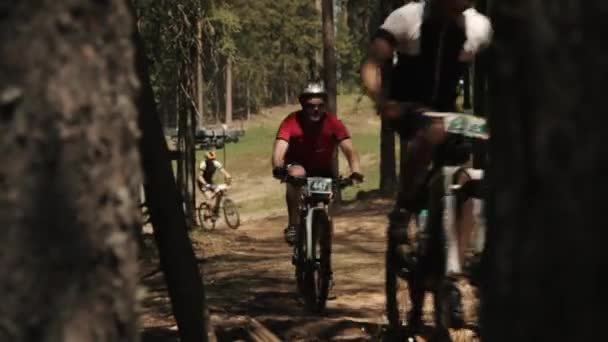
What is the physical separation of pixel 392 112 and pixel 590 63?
364 cm

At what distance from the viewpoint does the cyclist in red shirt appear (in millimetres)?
9375

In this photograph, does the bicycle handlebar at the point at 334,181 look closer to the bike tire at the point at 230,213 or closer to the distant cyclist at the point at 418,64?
the distant cyclist at the point at 418,64

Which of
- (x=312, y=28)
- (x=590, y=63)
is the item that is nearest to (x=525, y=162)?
(x=590, y=63)

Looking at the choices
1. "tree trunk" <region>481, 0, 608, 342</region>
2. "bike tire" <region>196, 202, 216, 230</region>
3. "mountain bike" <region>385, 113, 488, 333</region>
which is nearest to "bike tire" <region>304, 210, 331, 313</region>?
"mountain bike" <region>385, 113, 488, 333</region>

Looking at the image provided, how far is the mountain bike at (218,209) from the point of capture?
28.2 metres

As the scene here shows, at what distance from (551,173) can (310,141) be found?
764cm

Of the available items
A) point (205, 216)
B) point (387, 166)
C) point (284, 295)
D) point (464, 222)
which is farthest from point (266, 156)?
point (464, 222)

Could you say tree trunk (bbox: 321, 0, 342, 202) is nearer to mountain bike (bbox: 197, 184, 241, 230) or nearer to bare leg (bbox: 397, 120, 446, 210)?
mountain bike (bbox: 197, 184, 241, 230)

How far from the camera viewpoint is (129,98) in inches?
97.6

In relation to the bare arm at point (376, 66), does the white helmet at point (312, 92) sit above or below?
below

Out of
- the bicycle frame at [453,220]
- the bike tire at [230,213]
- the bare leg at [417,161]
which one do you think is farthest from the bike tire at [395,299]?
the bike tire at [230,213]

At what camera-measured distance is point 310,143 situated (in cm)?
943

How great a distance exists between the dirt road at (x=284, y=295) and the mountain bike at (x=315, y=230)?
292 millimetres

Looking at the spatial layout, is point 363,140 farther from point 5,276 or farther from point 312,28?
point 5,276
